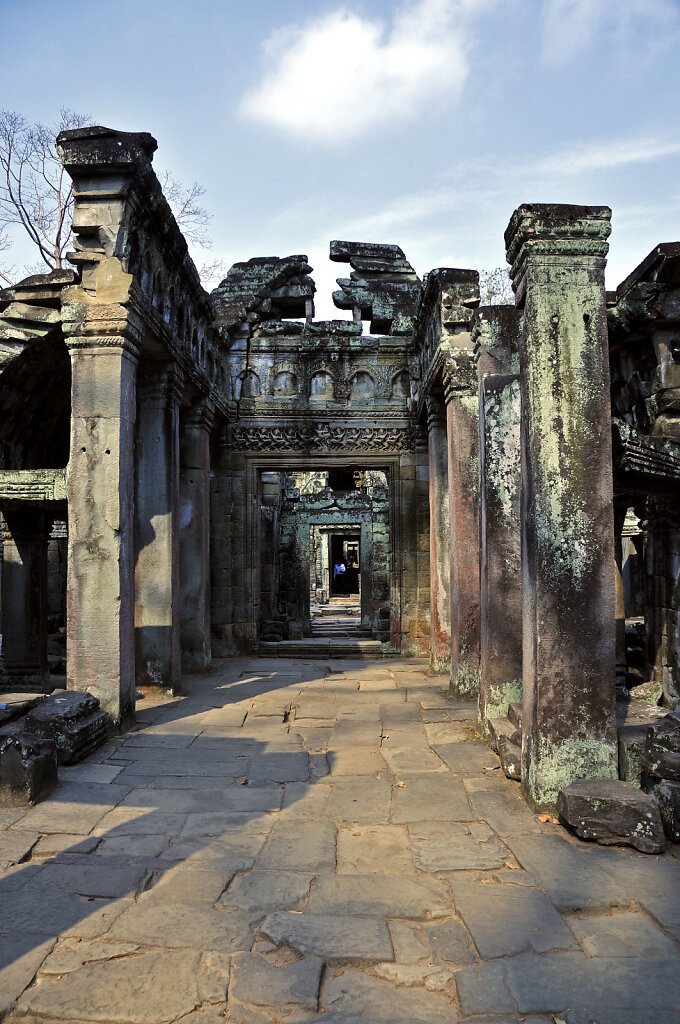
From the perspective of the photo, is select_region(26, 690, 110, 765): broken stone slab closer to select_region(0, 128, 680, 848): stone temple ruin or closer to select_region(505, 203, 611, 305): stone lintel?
select_region(0, 128, 680, 848): stone temple ruin

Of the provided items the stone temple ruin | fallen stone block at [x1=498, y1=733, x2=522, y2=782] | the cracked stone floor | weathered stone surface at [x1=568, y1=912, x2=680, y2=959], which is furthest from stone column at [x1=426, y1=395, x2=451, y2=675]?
weathered stone surface at [x1=568, y1=912, x2=680, y2=959]

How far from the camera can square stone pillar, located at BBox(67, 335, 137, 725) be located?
608cm

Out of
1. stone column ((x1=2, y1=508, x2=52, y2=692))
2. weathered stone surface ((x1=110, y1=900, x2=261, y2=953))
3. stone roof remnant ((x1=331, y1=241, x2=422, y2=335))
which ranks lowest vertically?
weathered stone surface ((x1=110, y1=900, x2=261, y2=953))

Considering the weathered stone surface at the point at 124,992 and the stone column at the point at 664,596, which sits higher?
the stone column at the point at 664,596

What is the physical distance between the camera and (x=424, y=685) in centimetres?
834

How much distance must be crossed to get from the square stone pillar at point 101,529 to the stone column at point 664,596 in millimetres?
4417

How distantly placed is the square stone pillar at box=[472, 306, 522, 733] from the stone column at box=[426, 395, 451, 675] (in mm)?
2974

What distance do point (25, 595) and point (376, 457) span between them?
5328mm

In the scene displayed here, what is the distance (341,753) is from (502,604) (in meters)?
1.71

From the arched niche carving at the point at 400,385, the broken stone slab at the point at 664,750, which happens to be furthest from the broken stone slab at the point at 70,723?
the arched niche carving at the point at 400,385

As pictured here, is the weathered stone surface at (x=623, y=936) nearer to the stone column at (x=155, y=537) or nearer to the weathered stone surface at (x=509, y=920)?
the weathered stone surface at (x=509, y=920)

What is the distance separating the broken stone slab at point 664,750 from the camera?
12.6 ft

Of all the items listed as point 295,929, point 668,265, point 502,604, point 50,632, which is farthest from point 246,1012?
point 50,632

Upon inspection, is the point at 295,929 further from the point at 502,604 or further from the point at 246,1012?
the point at 502,604
